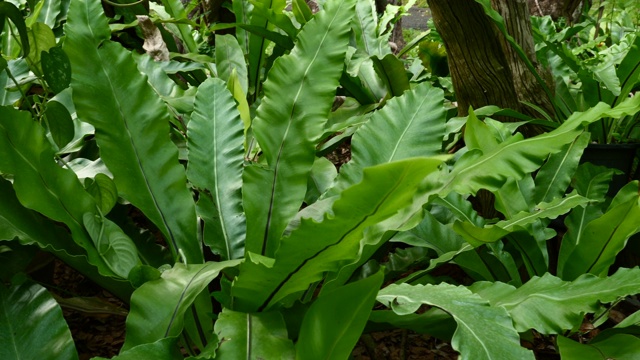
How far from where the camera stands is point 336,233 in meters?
0.85

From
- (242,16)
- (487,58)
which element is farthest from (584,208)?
(242,16)

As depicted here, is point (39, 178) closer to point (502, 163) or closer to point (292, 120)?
point (292, 120)

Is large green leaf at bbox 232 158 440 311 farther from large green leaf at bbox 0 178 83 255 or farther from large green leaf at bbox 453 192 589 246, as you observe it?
large green leaf at bbox 0 178 83 255

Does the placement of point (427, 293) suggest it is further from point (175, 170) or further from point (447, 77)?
point (447, 77)

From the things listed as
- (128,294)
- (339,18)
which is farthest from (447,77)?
(128,294)

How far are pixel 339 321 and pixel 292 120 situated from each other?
49 centimetres

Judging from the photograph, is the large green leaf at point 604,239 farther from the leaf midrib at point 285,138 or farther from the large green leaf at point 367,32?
the large green leaf at point 367,32

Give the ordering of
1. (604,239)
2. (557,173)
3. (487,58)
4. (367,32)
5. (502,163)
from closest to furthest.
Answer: (502,163) < (604,239) < (557,173) < (487,58) < (367,32)

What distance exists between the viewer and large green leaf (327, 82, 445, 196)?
3.97 ft

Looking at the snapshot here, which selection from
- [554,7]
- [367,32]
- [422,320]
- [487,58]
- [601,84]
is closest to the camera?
[422,320]

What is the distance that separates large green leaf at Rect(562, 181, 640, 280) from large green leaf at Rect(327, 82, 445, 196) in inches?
12.4

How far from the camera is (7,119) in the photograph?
97cm

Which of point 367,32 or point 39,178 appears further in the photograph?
point 367,32

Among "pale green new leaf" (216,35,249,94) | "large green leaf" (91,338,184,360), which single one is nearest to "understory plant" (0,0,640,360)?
"large green leaf" (91,338,184,360)
